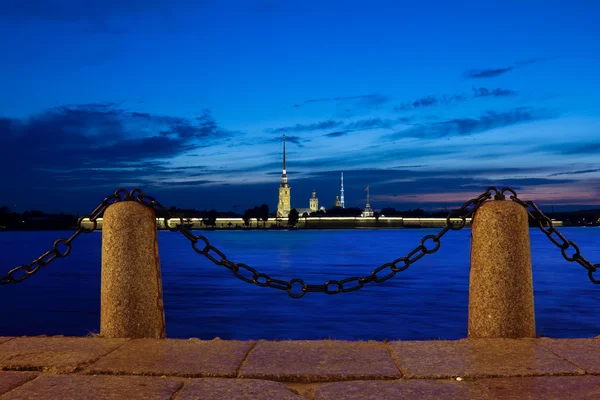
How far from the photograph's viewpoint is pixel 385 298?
Answer: 28.1m

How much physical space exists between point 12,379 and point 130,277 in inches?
55.4

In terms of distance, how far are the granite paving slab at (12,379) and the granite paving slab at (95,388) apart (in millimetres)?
55

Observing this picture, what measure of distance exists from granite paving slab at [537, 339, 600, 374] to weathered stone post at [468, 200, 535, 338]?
27cm

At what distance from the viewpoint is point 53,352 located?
3.91 m

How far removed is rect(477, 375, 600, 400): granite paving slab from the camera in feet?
9.84

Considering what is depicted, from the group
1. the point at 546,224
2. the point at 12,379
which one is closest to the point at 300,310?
the point at 546,224

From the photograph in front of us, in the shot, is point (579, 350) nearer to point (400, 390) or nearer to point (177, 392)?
point (400, 390)

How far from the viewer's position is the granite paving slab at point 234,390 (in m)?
3.00

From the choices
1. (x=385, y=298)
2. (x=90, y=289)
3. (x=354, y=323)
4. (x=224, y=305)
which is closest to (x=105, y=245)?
(x=354, y=323)

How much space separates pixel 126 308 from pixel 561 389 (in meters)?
2.89

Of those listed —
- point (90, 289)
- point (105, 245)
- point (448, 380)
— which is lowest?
point (90, 289)

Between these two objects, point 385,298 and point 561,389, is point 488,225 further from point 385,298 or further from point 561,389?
point 385,298

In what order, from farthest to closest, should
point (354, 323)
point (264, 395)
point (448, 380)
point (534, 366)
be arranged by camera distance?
point (354, 323), point (534, 366), point (448, 380), point (264, 395)

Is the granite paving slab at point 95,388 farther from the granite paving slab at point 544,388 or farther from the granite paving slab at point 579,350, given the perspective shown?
the granite paving slab at point 579,350
